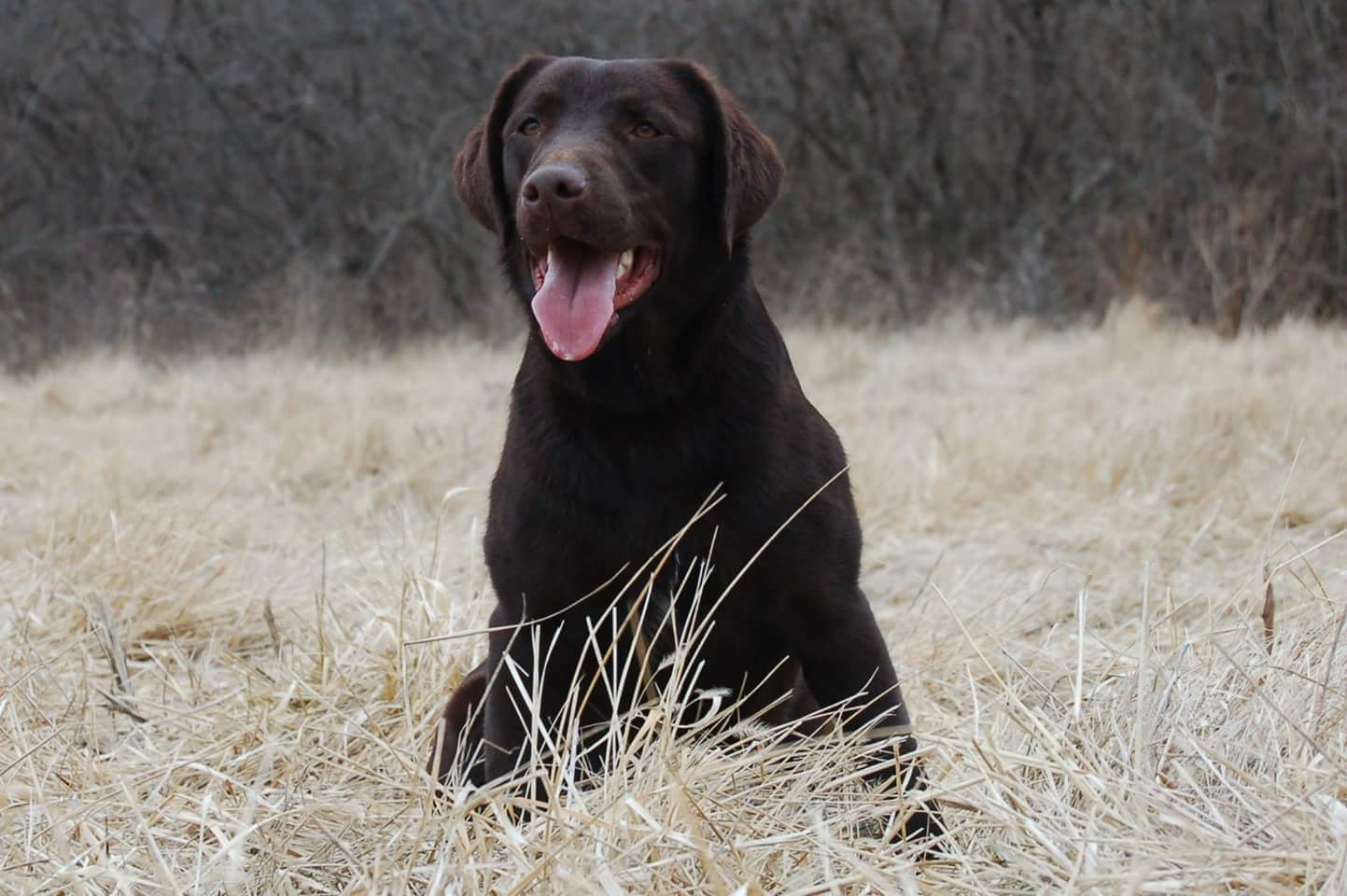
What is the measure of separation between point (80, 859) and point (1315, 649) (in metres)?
1.79

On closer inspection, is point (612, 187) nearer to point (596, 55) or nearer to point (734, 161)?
point (734, 161)

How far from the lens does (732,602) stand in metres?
2.08

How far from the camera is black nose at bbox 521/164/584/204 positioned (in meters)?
2.06

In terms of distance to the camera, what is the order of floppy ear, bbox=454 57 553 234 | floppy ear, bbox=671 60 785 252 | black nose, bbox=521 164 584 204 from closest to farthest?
black nose, bbox=521 164 584 204 < floppy ear, bbox=671 60 785 252 < floppy ear, bbox=454 57 553 234

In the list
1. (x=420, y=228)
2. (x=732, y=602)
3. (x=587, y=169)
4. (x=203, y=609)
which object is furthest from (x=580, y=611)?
(x=420, y=228)

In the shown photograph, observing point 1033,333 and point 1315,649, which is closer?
point 1315,649

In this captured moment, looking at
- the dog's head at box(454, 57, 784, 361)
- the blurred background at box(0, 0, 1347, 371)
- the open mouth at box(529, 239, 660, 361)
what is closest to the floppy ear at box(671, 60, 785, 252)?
the dog's head at box(454, 57, 784, 361)

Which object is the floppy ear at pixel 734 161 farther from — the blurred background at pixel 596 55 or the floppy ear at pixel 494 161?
the blurred background at pixel 596 55

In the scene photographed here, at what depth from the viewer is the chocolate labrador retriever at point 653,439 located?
2.10m

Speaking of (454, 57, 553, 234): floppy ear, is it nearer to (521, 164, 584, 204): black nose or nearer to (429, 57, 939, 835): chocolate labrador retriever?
(429, 57, 939, 835): chocolate labrador retriever

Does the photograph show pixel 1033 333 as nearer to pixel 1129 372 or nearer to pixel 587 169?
pixel 1129 372

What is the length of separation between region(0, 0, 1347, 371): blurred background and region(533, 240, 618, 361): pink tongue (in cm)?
792

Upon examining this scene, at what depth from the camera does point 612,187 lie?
2.15 m

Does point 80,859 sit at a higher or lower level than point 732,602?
lower
